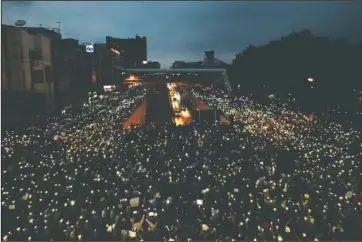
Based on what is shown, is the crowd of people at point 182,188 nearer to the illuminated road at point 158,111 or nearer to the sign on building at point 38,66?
the sign on building at point 38,66

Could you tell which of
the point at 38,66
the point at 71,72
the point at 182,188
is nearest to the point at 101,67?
the point at 71,72

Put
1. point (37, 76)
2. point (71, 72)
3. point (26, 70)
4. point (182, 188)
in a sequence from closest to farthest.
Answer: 1. point (182, 188)
2. point (26, 70)
3. point (37, 76)
4. point (71, 72)

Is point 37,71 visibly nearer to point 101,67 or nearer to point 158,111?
point 158,111

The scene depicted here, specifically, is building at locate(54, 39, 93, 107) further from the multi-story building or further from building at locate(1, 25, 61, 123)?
building at locate(1, 25, 61, 123)

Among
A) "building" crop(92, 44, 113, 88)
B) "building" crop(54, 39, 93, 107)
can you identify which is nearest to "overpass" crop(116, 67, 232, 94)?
"building" crop(92, 44, 113, 88)

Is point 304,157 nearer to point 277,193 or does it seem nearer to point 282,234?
point 277,193
